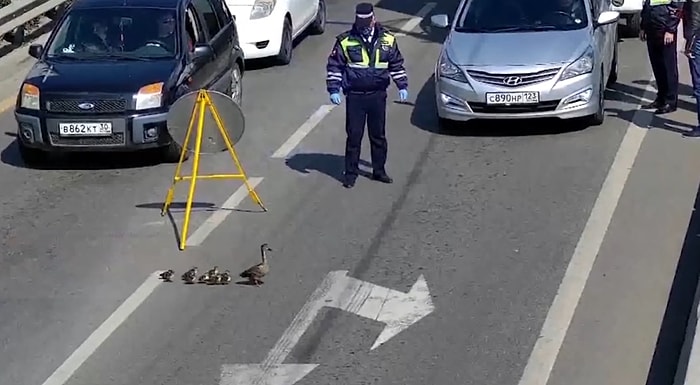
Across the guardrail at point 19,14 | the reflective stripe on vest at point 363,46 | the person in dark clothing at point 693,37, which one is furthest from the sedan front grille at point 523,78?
the guardrail at point 19,14

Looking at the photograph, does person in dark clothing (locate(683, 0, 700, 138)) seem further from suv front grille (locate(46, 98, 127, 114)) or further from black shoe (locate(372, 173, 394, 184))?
suv front grille (locate(46, 98, 127, 114))

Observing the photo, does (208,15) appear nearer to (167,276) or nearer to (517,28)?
(517,28)

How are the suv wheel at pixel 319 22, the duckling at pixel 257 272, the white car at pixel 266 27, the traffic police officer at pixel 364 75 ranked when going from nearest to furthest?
the duckling at pixel 257 272 < the traffic police officer at pixel 364 75 < the white car at pixel 266 27 < the suv wheel at pixel 319 22

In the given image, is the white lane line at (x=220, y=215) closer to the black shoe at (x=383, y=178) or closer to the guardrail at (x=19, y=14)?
the black shoe at (x=383, y=178)

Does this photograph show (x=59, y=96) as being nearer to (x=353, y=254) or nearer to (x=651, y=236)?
(x=353, y=254)

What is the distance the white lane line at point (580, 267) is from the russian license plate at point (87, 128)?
5.02 meters

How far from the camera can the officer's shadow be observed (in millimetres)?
13422

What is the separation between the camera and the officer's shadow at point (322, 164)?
13.4m

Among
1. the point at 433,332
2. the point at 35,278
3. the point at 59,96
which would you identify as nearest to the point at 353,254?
the point at 433,332

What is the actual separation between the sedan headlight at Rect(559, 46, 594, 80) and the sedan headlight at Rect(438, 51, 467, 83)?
1100mm

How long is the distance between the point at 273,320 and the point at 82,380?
1507 mm

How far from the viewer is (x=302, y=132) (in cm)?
1521

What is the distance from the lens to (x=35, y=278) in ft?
34.9

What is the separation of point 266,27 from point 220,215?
7320 mm
